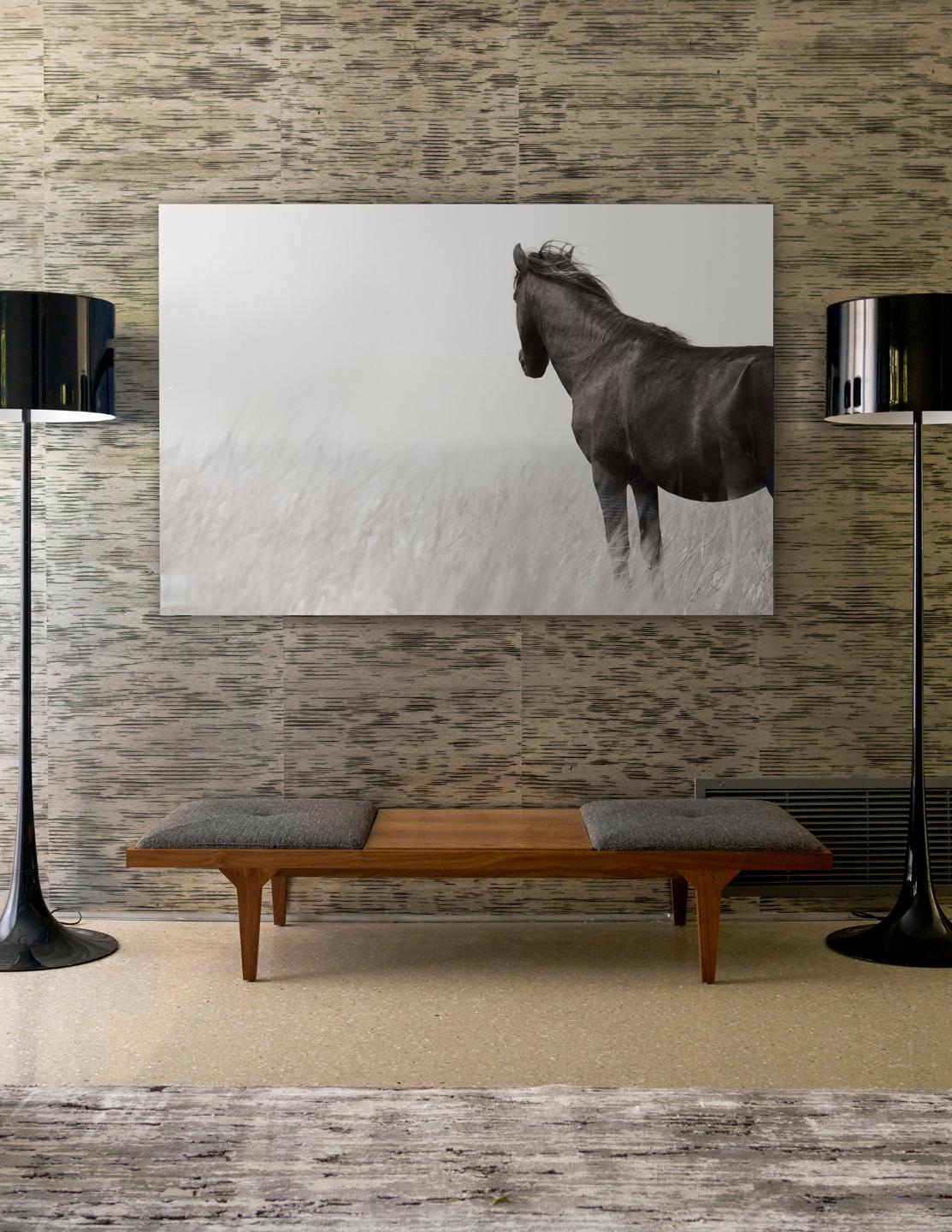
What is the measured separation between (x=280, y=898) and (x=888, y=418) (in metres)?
2.31

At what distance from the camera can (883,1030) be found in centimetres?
292

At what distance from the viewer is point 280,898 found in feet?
12.4

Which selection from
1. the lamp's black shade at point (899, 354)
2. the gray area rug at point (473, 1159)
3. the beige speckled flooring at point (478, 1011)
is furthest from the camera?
the lamp's black shade at point (899, 354)

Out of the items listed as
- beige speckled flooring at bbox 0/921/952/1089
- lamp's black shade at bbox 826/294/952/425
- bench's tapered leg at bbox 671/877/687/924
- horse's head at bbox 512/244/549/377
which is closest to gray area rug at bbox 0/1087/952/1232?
beige speckled flooring at bbox 0/921/952/1089

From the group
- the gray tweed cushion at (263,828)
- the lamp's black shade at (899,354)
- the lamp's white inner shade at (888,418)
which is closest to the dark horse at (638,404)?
the lamp's white inner shade at (888,418)

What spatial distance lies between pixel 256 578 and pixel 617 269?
145 centimetres

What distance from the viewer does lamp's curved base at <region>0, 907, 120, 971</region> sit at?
3.41 metres

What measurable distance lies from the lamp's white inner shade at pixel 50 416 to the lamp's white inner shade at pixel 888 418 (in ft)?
6.98

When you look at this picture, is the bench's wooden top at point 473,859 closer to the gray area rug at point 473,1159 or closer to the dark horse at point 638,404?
the gray area rug at point 473,1159

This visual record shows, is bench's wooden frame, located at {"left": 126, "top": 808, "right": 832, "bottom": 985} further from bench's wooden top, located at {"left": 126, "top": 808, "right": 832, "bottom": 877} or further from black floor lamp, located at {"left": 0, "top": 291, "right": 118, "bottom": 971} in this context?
black floor lamp, located at {"left": 0, "top": 291, "right": 118, "bottom": 971}

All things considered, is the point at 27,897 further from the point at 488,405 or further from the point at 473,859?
the point at 488,405

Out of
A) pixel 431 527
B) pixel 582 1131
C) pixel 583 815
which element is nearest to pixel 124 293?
pixel 431 527

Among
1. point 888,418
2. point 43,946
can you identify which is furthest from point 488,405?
point 43,946

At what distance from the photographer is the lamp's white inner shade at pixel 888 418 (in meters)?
3.55
